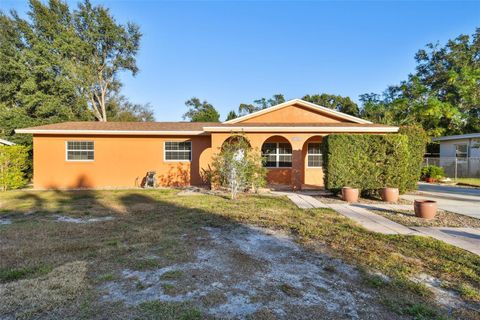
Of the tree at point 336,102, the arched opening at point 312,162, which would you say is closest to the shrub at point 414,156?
the arched opening at point 312,162

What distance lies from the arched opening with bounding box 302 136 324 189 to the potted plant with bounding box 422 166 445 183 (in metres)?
9.33

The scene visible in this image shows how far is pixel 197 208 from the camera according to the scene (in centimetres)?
817

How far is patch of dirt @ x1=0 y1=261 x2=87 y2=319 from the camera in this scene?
275 centimetres

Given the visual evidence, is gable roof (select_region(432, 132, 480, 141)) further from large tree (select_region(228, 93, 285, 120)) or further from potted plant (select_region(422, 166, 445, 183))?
large tree (select_region(228, 93, 285, 120))

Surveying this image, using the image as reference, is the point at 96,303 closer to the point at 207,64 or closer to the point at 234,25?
the point at 234,25

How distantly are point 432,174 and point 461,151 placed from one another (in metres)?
6.62

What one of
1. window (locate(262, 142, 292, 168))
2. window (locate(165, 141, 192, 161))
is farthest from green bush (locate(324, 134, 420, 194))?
window (locate(165, 141, 192, 161))

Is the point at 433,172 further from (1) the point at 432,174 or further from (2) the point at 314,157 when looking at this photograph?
(2) the point at 314,157

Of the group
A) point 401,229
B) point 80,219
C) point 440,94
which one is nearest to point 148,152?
point 80,219

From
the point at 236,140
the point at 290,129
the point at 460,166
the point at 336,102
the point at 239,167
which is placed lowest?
the point at 460,166

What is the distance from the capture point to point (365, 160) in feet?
33.5

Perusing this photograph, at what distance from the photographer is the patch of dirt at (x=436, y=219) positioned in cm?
657

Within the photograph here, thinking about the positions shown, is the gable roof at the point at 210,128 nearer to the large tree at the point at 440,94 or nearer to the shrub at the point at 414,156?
the shrub at the point at 414,156

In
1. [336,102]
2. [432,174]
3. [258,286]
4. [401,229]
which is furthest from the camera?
[336,102]
